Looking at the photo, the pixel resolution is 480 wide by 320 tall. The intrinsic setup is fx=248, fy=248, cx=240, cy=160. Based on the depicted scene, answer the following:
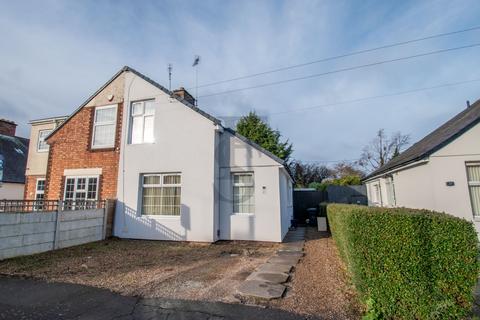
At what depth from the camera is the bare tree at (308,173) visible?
1543 inches

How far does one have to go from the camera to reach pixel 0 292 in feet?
16.0

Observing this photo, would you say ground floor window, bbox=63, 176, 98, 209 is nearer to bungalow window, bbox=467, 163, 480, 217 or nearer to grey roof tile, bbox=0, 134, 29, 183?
grey roof tile, bbox=0, 134, 29, 183

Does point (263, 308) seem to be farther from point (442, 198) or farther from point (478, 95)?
point (478, 95)

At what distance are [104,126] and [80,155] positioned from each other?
1.85 meters

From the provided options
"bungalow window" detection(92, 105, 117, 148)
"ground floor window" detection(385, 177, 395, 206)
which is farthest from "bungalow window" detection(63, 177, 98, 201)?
"ground floor window" detection(385, 177, 395, 206)

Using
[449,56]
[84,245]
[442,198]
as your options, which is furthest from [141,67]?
[442,198]

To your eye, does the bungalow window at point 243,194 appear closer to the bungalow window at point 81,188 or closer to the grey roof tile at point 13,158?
the bungalow window at point 81,188

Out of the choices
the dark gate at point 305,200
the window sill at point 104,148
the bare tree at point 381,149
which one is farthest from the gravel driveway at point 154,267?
the bare tree at point 381,149

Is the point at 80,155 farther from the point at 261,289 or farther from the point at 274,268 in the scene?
the point at 261,289

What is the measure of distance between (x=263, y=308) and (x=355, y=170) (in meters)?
41.9

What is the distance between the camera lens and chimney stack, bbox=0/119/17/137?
21844 mm

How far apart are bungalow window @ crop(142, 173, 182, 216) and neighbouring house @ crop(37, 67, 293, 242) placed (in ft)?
0.14

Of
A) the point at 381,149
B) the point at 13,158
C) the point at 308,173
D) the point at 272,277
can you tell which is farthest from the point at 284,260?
the point at 381,149

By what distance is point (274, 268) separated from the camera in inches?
250
